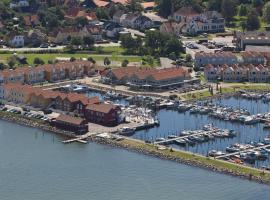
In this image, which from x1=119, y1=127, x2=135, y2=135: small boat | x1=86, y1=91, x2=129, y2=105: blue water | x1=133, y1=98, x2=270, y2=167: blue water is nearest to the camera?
x1=133, y1=98, x2=270, y2=167: blue water

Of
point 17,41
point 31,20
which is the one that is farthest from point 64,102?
point 31,20

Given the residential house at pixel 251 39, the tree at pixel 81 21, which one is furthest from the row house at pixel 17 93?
the tree at pixel 81 21

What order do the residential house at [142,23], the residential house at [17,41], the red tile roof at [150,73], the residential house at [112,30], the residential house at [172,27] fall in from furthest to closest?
1. the residential house at [142,23]
2. the residential house at [172,27]
3. the residential house at [112,30]
4. the residential house at [17,41]
5. the red tile roof at [150,73]

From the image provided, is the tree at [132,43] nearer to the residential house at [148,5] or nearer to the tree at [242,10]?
the tree at [242,10]

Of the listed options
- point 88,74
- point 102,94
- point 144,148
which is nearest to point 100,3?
point 88,74

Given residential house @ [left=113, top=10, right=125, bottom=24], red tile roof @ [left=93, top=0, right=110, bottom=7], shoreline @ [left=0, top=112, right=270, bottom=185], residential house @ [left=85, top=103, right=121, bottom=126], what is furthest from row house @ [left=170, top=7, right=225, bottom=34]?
shoreline @ [left=0, top=112, right=270, bottom=185]

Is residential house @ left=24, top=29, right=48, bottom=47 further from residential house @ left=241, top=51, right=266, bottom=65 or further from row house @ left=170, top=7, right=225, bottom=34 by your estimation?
residential house @ left=241, top=51, right=266, bottom=65

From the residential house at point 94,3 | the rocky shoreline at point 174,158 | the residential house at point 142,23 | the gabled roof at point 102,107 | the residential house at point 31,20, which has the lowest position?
the rocky shoreline at point 174,158
